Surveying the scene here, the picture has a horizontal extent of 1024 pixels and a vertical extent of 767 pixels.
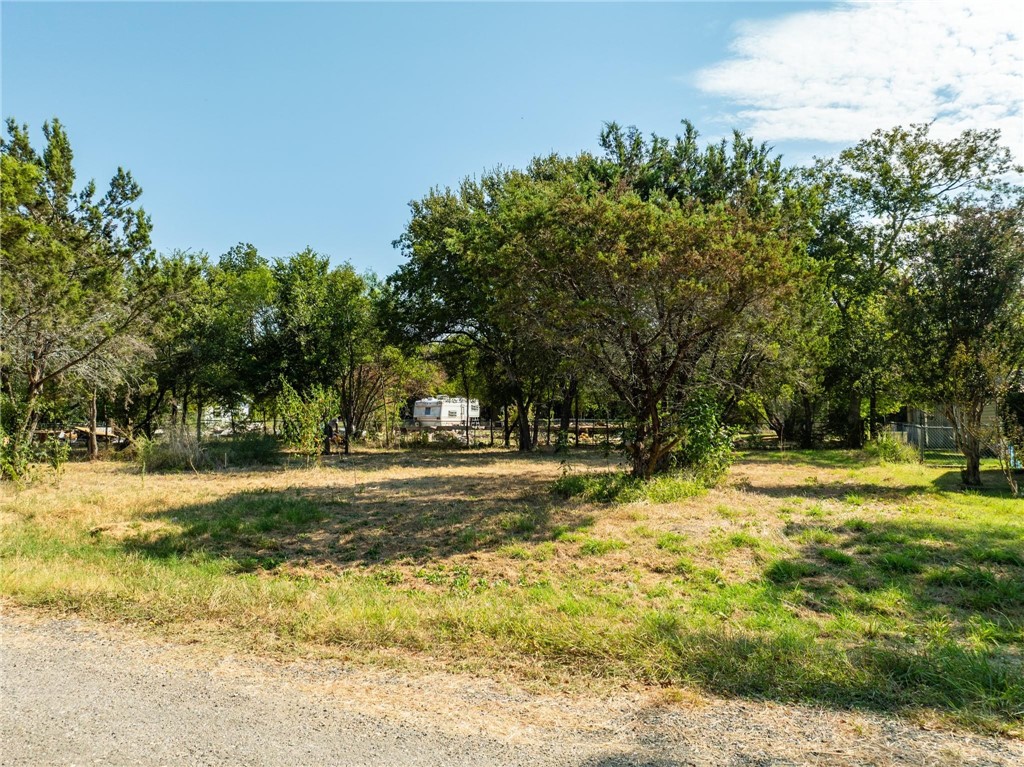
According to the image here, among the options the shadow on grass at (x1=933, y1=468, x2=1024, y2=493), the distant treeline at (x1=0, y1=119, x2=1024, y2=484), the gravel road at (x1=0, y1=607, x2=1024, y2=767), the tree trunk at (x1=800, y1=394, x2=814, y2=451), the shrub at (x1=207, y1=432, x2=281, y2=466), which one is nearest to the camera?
the gravel road at (x1=0, y1=607, x2=1024, y2=767)

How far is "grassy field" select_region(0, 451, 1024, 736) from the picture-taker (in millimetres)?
4480

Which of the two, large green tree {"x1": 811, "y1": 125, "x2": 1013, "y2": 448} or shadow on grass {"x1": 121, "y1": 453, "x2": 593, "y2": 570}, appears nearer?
shadow on grass {"x1": 121, "y1": 453, "x2": 593, "y2": 570}

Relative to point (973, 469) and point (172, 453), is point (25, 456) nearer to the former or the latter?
point (172, 453)

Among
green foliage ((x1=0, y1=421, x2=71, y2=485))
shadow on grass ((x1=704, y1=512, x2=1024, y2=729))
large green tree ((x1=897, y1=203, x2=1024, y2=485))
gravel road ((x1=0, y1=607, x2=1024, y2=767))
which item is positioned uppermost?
large green tree ((x1=897, y1=203, x2=1024, y2=485))

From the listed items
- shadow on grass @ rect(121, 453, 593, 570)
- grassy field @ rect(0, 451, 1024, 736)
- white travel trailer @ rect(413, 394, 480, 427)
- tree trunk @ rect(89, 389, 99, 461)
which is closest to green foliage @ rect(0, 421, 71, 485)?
grassy field @ rect(0, 451, 1024, 736)

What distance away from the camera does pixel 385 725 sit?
359cm

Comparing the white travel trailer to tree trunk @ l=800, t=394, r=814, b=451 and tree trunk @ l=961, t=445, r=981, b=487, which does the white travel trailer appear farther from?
tree trunk @ l=961, t=445, r=981, b=487

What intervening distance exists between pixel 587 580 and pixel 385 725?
4226 millimetres

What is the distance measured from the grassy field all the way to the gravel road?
35 centimetres

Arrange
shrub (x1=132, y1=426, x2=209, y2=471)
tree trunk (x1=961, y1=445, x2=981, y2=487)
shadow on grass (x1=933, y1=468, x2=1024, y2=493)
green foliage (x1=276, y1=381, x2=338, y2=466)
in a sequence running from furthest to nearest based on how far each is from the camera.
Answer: shrub (x1=132, y1=426, x2=209, y2=471) → green foliage (x1=276, y1=381, x2=338, y2=466) → tree trunk (x1=961, y1=445, x2=981, y2=487) → shadow on grass (x1=933, y1=468, x2=1024, y2=493)

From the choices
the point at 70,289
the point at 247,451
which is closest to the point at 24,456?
the point at 70,289

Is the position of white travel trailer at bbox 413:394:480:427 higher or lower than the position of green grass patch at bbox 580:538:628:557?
higher

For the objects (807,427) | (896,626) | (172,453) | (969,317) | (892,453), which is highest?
(969,317)

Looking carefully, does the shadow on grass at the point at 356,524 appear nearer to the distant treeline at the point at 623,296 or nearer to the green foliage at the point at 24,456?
the distant treeline at the point at 623,296
